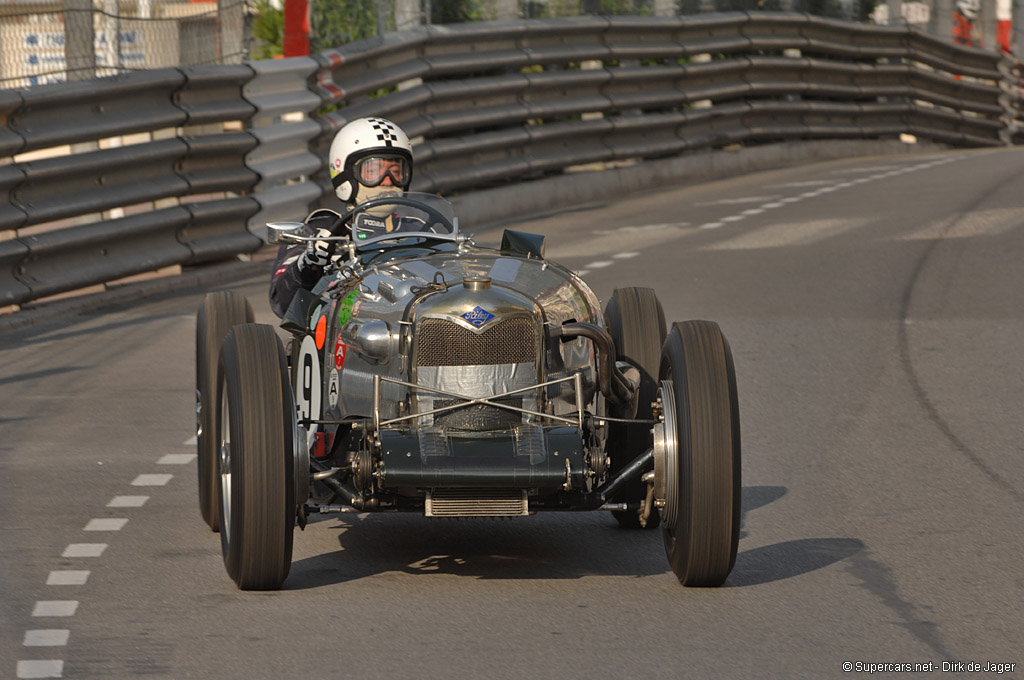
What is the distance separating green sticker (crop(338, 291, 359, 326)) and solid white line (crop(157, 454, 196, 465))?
2143 millimetres

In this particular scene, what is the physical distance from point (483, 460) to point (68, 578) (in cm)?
163

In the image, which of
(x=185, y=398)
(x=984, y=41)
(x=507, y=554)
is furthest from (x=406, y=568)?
(x=984, y=41)

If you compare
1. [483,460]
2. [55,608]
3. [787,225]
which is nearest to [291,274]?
[483,460]

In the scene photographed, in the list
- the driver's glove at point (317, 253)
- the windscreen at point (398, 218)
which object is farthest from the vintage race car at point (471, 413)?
the driver's glove at point (317, 253)

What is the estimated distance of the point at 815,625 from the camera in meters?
5.51

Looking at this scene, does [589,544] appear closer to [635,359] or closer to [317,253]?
[635,359]

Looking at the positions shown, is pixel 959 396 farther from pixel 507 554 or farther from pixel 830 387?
pixel 507 554

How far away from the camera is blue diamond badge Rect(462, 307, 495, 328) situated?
20.4ft

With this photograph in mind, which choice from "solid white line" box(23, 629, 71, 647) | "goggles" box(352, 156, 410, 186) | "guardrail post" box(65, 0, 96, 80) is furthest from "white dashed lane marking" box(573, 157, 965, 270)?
"solid white line" box(23, 629, 71, 647)

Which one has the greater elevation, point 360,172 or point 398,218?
point 360,172

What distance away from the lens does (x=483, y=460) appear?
5844 millimetres

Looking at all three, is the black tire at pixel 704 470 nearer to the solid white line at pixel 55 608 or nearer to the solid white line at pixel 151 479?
the solid white line at pixel 55 608

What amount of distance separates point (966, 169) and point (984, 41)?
13522 millimetres

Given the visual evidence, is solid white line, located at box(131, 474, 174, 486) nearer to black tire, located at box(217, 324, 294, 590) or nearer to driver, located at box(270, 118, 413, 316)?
driver, located at box(270, 118, 413, 316)
